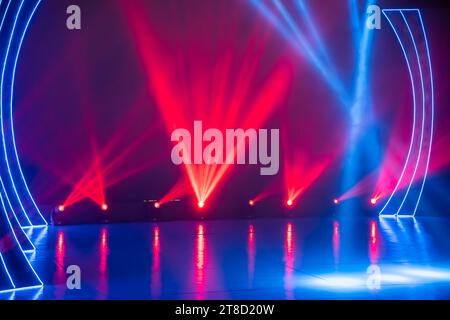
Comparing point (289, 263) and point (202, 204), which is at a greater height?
point (202, 204)

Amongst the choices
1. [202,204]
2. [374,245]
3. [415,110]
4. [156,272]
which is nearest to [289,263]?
[156,272]

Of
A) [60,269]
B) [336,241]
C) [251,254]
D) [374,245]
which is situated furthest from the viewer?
[336,241]

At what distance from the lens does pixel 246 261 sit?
8.23m

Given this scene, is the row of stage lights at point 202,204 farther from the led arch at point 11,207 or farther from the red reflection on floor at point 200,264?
the red reflection on floor at point 200,264

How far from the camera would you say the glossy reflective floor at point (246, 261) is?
6.20 m

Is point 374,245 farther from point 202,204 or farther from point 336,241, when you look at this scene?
point 202,204

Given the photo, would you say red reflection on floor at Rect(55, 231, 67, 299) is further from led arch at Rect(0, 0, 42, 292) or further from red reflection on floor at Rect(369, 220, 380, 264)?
red reflection on floor at Rect(369, 220, 380, 264)

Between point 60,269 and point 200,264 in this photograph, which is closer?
point 60,269

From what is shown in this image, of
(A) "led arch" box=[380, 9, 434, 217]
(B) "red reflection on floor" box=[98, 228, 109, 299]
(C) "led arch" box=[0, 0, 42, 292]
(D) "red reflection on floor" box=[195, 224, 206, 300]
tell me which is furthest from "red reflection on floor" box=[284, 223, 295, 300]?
(A) "led arch" box=[380, 9, 434, 217]
